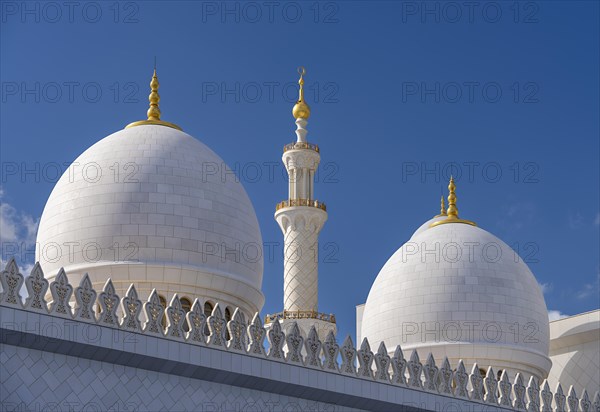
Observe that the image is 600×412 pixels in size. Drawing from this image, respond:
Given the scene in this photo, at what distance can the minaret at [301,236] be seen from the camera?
3406 cm

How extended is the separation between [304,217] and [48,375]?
18820mm

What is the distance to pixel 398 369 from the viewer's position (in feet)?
69.4

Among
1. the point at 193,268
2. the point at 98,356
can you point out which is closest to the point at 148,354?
the point at 98,356

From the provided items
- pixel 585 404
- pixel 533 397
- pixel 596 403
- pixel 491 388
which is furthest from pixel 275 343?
pixel 596 403

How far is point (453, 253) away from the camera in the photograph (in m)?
27.1

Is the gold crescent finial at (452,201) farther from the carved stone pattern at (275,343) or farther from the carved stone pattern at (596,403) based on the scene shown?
the carved stone pattern at (275,343)

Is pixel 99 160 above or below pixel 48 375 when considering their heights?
above

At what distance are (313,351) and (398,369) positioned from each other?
7.29ft

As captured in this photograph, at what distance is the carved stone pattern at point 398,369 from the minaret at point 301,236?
39.2 feet

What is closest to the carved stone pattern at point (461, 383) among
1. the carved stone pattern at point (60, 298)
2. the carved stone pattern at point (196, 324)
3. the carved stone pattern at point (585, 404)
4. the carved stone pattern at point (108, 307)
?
the carved stone pattern at point (585, 404)

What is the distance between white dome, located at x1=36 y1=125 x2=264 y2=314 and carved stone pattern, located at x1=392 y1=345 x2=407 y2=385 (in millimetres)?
3322

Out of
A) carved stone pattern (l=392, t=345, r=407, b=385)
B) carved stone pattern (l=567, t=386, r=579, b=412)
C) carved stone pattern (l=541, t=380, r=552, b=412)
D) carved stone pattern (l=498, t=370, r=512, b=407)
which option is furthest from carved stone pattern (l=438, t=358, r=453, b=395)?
carved stone pattern (l=567, t=386, r=579, b=412)

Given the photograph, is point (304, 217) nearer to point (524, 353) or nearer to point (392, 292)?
point (392, 292)

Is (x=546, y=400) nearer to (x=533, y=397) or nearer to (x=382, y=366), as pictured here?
(x=533, y=397)
